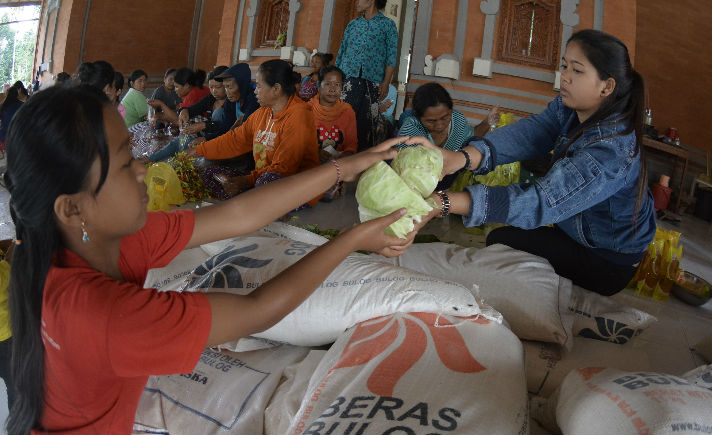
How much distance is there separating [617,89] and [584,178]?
0.39 metres

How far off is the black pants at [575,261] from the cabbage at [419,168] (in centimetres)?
73

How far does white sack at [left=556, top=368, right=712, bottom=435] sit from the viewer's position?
2.83 feet

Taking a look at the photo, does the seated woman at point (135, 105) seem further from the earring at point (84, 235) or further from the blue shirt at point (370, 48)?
the earring at point (84, 235)

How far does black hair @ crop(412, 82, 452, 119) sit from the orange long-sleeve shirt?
2.58 feet

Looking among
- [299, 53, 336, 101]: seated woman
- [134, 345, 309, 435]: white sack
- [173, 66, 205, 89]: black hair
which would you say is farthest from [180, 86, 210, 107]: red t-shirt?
[134, 345, 309, 435]: white sack

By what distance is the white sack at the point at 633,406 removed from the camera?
0.86 m

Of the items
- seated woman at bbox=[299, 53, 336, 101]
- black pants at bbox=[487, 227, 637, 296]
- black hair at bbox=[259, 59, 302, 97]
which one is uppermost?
seated woman at bbox=[299, 53, 336, 101]

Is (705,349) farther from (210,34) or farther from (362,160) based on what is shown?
(210,34)

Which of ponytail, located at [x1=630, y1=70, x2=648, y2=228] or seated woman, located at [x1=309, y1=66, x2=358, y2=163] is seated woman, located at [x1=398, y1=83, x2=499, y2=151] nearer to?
seated woman, located at [x1=309, y1=66, x2=358, y2=163]

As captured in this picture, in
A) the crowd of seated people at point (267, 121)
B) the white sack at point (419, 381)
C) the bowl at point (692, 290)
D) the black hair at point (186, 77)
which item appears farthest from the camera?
the black hair at point (186, 77)

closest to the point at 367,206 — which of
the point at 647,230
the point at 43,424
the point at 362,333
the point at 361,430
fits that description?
the point at 362,333

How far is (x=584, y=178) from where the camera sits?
1.56m

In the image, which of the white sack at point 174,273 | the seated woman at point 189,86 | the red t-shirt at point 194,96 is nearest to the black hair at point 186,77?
the seated woman at point 189,86

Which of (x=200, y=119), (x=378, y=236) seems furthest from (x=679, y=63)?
(x=378, y=236)
